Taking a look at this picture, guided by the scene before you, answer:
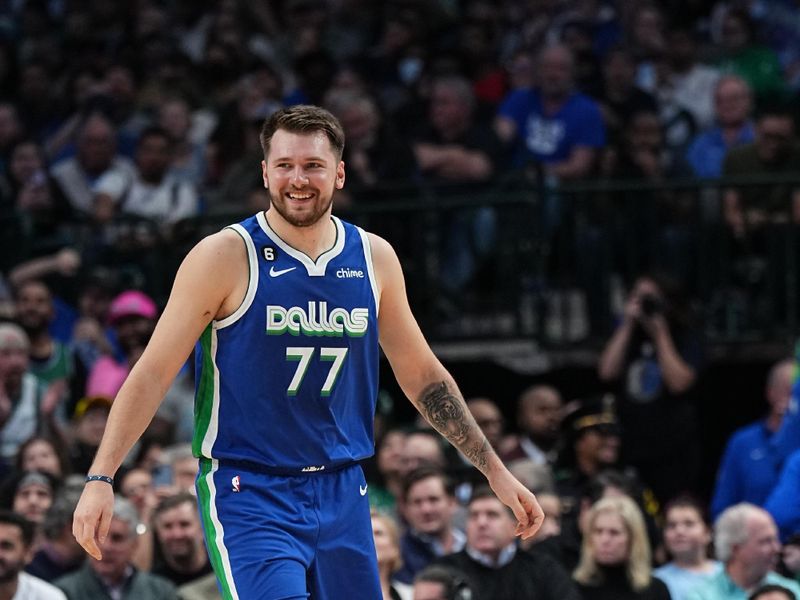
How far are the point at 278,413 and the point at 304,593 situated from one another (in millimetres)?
604

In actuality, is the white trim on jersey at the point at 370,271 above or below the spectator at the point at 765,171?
below

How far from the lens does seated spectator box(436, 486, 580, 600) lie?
31.5 ft

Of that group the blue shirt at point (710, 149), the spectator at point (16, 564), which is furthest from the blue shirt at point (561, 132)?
the spectator at point (16, 564)

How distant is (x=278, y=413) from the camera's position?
586 centimetres

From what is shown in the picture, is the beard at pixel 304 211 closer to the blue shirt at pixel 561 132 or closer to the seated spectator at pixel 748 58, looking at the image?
the blue shirt at pixel 561 132

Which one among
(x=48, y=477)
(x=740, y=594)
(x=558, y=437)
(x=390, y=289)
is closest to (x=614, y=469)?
(x=558, y=437)

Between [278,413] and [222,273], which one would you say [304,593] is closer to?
[278,413]

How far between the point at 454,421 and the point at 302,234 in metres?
0.88

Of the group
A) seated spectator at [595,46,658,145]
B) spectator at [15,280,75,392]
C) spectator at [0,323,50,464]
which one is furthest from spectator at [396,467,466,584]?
seated spectator at [595,46,658,145]

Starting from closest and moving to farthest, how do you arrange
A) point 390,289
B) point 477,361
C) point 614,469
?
point 390,289 → point 614,469 → point 477,361

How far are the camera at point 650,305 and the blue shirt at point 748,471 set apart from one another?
1039mm

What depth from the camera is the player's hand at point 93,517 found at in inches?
216

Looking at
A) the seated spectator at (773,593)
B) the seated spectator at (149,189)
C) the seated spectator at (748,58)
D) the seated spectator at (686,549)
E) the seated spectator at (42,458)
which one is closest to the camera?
the seated spectator at (773,593)

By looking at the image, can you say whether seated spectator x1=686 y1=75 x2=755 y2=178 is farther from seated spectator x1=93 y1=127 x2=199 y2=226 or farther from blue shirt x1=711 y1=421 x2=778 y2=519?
seated spectator x1=93 y1=127 x2=199 y2=226
